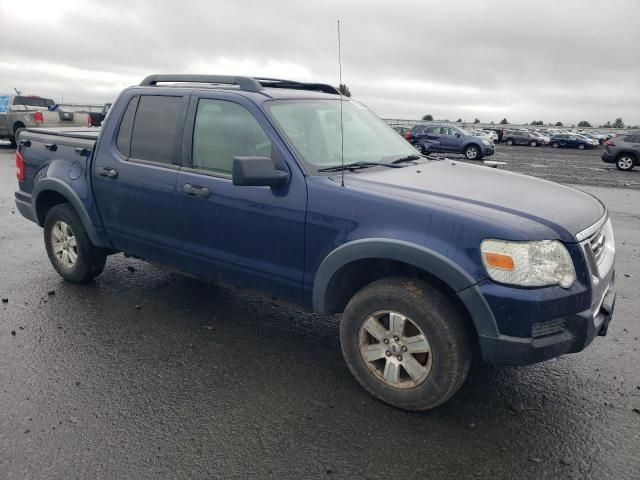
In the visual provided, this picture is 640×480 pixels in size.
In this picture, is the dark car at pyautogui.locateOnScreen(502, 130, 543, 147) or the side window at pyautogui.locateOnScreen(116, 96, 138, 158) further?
the dark car at pyautogui.locateOnScreen(502, 130, 543, 147)

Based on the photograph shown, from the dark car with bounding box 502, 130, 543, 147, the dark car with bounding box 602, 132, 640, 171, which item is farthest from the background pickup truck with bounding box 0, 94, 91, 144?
the dark car with bounding box 502, 130, 543, 147

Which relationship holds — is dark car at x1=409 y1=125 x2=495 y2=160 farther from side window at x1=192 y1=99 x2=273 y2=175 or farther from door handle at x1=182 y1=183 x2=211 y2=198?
door handle at x1=182 y1=183 x2=211 y2=198

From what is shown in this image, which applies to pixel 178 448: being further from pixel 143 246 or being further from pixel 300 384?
pixel 143 246

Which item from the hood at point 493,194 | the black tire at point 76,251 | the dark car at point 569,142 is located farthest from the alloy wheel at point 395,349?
the dark car at point 569,142

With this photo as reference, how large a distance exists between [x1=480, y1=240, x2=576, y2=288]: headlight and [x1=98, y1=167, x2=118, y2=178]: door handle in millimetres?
3044

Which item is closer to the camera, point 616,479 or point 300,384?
point 616,479

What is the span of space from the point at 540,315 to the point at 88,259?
397 cm

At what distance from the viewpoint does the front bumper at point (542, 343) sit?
9.14ft

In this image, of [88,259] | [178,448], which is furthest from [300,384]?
[88,259]

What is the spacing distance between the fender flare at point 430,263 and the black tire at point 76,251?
2.77 meters

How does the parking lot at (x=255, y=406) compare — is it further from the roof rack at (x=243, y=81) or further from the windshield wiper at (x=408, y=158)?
the roof rack at (x=243, y=81)

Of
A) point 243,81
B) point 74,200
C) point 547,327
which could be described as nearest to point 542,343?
point 547,327

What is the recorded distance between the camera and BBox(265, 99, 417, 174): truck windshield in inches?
143

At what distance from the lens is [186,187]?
3.92 m
